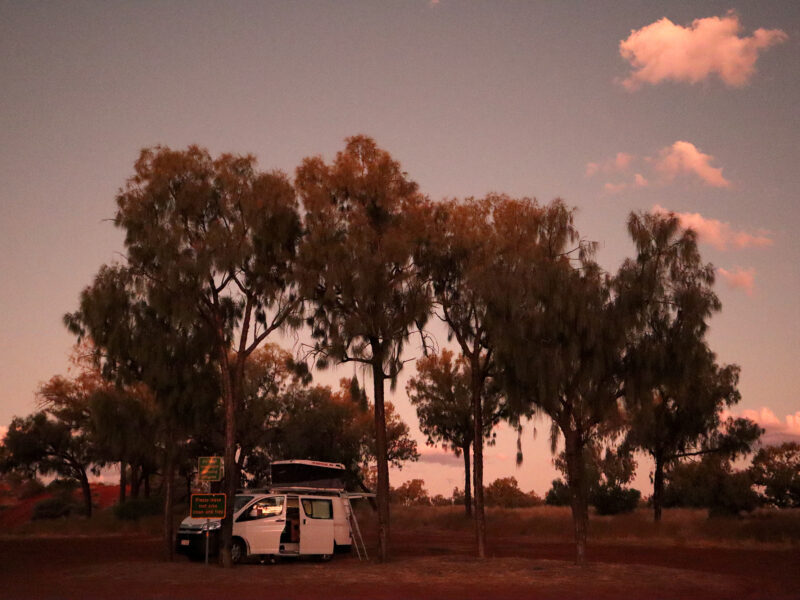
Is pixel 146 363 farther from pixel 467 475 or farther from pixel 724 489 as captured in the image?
pixel 724 489

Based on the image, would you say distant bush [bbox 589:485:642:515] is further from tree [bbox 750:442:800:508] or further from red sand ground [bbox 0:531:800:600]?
red sand ground [bbox 0:531:800:600]

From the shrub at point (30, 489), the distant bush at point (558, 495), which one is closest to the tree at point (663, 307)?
the distant bush at point (558, 495)

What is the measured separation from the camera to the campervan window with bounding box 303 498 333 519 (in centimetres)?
2222

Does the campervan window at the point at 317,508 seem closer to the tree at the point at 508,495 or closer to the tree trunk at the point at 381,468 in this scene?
the tree trunk at the point at 381,468

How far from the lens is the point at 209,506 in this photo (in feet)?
63.2

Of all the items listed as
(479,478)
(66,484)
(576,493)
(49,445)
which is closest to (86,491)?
(49,445)

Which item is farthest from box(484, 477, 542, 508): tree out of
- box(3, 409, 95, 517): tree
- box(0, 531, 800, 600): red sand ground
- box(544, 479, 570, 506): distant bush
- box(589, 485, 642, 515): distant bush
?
box(0, 531, 800, 600): red sand ground

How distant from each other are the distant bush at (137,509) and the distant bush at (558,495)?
2793 centimetres

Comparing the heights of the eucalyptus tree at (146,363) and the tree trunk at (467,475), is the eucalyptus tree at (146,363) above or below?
above

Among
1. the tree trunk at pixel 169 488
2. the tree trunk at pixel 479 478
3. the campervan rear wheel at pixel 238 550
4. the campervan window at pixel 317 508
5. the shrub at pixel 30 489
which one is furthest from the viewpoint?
the shrub at pixel 30 489

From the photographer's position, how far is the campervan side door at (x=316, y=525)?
21.9 m

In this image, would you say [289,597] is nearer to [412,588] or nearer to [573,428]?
[412,588]

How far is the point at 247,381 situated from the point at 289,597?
30.6m

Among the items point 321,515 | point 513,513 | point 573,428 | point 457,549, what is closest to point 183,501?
point 513,513
